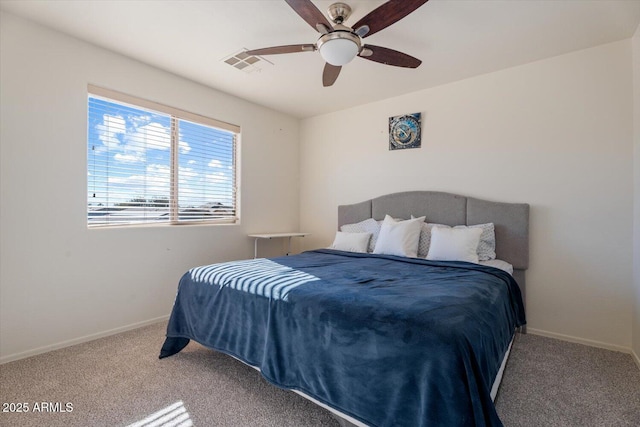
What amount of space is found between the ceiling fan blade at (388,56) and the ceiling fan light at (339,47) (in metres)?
0.12

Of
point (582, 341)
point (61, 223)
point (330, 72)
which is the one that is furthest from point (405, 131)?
point (61, 223)

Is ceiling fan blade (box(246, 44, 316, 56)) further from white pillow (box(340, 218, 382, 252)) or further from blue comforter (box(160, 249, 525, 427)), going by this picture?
white pillow (box(340, 218, 382, 252))

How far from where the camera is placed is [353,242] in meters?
3.32

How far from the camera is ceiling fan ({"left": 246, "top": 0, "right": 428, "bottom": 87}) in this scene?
1.70m

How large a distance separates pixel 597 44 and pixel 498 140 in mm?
981

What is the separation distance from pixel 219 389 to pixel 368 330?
3.73 feet

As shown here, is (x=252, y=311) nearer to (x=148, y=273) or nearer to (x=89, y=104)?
(x=148, y=273)

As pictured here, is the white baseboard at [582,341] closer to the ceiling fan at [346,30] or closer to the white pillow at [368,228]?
the white pillow at [368,228]

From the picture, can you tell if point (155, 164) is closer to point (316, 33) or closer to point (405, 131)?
point (316, 33)

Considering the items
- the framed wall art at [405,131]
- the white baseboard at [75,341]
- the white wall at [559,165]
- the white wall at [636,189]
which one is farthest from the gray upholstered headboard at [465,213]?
the white baseboard at [75,341]

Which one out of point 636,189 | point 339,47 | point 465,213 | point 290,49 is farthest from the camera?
point 465,213

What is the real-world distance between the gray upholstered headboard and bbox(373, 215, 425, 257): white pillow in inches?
10.9

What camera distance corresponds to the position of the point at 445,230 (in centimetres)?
283

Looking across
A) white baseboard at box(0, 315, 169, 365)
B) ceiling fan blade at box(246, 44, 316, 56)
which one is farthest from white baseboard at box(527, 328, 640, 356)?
white baseboard at box(0, 315, 169, 365)
